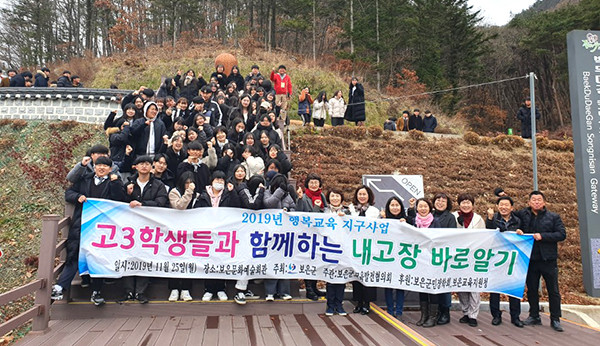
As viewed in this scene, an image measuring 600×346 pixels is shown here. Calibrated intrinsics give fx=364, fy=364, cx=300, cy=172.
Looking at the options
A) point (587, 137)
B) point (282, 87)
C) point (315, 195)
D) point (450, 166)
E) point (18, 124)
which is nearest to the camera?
point (315, 195)

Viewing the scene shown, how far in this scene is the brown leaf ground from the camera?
1020cm

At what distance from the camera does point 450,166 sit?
11.6m

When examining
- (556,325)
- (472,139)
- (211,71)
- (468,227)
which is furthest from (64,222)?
(211,71)

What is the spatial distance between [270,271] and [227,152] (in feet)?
7.02

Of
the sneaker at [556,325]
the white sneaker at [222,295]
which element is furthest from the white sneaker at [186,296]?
the sneaker at [556,325]

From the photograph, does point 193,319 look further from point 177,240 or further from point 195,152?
point 195,152

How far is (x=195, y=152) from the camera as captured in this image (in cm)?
541

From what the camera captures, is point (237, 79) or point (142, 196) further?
point (237, 79)

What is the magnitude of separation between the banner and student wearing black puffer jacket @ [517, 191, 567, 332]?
0.14 m

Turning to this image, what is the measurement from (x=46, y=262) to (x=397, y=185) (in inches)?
231

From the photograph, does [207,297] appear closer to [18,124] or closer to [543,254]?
[543,254]

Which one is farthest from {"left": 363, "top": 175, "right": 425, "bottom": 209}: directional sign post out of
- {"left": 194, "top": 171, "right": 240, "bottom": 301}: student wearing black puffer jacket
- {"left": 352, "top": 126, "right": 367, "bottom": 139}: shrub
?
{"left": 352, "top": 126, "right": 367, "bottom": 139}: shrub

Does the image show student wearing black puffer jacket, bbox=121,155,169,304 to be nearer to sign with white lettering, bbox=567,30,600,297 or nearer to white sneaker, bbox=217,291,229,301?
white sneaker, bbox=217,291,229,301

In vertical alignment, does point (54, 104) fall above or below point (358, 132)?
above
